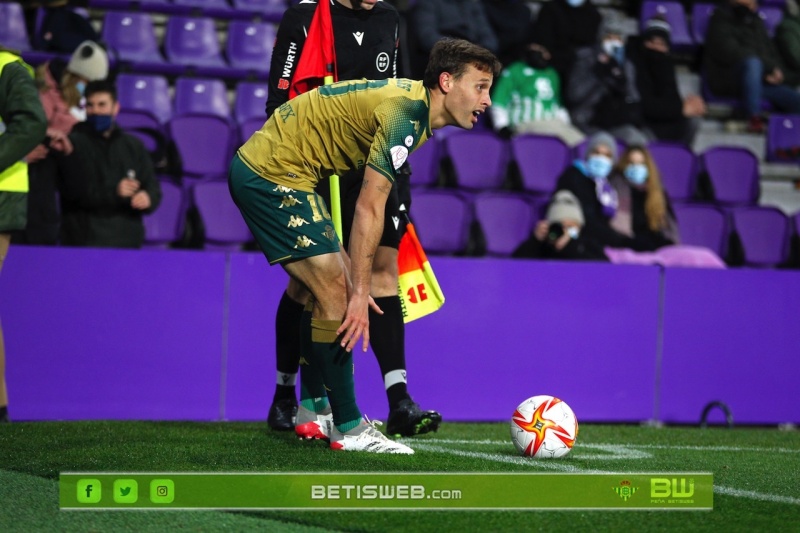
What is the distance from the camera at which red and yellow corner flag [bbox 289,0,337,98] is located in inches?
213

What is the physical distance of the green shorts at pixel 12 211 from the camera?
6176mm

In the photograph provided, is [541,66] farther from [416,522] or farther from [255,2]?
[416,522]

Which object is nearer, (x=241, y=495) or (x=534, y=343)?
(x=241, y=495)

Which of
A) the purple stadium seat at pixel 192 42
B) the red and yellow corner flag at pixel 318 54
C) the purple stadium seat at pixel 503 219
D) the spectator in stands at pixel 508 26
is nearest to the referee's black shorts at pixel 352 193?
the red and yellow corner flag at pixel 318 54

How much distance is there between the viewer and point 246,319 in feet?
24.6

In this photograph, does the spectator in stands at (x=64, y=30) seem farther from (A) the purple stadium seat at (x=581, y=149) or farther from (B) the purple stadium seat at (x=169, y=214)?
(A) the purple stadium seat at (x=581, y=149)

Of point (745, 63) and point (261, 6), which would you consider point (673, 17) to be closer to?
point (745, 63)

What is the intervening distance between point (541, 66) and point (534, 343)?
4.03m

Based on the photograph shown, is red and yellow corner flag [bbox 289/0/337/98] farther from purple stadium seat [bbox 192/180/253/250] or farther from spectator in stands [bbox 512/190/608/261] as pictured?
spectator in stands [bbox 512/190/608/261]

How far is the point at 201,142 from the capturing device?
9.45 metres

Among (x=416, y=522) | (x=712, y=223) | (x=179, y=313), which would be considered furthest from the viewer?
(x=712, y=223)

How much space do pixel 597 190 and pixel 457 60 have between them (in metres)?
5.14

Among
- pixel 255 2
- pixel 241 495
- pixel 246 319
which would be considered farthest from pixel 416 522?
pixel 255 2

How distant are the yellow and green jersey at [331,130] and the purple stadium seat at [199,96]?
5.98m
